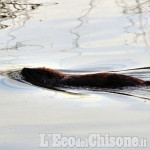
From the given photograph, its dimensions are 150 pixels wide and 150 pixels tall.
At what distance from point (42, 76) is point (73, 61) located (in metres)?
0.86

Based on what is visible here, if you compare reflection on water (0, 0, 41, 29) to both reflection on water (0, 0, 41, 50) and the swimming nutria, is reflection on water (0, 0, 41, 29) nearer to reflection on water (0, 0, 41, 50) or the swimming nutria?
reflection on water (0, 0, 41, 50)

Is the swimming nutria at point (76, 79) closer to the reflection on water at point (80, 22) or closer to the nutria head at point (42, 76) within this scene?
the nutria head at point (42, 76)

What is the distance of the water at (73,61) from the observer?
5.91m

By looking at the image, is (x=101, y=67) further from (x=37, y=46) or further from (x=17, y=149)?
(x=17, y=149)

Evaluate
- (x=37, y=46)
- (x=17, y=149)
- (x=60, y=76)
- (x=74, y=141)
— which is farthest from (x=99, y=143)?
(x=37, y=46)

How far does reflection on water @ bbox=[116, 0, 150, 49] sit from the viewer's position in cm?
926

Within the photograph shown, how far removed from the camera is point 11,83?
7680 millimetres

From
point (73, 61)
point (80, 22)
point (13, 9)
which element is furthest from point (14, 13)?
point (73, 61)

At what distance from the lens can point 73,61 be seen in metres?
8.47

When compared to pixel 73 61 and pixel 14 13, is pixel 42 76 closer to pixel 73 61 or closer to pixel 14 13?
pixel 73 61

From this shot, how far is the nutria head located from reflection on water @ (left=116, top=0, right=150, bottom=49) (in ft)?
6.00

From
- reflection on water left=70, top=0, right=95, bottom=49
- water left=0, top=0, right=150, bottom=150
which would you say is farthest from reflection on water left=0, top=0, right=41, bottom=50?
reflection on water left=70, top=0, right=95, bottom=49

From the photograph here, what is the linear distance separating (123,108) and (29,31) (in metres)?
4.02

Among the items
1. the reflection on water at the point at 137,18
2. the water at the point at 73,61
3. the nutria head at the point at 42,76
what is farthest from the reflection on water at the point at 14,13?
the reflection on water at the point at 137,18
